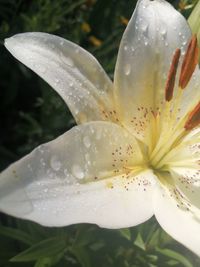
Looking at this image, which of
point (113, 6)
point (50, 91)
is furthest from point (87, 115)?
point (113, 6)

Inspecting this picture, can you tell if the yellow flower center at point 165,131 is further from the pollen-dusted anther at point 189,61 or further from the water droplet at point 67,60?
the water droplet at point 67,60

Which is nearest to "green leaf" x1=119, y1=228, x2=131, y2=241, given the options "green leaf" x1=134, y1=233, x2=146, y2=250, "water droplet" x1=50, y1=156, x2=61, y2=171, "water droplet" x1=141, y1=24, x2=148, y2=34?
"green leaf" x1=134, y1=233, x2=146, y2=250

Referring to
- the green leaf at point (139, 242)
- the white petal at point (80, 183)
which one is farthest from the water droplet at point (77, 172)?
the green leaf at point (139, 242)

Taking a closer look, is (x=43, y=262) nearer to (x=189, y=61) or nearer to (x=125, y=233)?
(x=125, y=233)

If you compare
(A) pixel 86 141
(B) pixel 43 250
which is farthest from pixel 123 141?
(B) pixel 43 250

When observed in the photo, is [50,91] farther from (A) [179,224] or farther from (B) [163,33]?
(A) [179,224]

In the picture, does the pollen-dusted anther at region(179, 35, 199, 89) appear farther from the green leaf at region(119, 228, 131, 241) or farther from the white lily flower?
the green leaf at region(119, 228, 131, 241)
